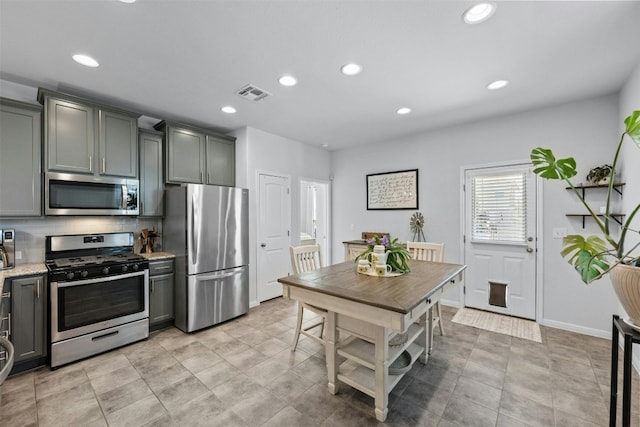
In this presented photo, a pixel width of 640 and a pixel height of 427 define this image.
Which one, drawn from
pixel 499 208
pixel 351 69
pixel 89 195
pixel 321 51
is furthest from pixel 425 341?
pixel 89 195

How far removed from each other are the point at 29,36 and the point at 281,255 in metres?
3.54

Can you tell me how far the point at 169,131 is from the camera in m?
3.49

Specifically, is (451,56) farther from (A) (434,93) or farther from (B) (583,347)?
(B) (583,347)

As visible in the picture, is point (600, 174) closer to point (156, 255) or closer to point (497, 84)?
point (497, 84)

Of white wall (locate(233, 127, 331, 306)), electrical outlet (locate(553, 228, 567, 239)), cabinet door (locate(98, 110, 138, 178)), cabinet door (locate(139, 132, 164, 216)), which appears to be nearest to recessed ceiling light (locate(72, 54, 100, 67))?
cabinet door (locate(98, 110, 138, 178))

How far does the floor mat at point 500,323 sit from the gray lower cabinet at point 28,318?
14.3ft

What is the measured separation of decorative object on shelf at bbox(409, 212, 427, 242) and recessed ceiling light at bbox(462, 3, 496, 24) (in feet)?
9.37

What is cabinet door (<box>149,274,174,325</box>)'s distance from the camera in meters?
3.16

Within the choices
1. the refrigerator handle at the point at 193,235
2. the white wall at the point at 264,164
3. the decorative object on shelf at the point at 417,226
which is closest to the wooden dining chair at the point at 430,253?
the decorative object on shelf at the point at 417,226

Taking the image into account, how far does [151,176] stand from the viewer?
342cm

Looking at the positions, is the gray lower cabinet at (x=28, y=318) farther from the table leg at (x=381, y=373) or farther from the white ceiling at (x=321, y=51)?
the table leg at (x=381, y=373)

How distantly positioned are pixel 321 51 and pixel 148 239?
3.08 metres

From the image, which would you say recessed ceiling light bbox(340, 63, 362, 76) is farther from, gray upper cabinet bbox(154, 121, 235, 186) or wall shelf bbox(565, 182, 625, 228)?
wall shelf bbox(565, 182, 625, 228)

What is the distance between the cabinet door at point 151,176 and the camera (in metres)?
3.35
